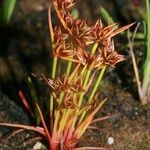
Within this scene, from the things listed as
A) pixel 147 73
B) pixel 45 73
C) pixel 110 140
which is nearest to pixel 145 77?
pixel 147 73

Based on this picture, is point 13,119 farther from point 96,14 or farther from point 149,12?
point 96,14

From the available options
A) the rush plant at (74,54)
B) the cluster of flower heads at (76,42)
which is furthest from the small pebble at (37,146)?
the cluster of flower heads at (76,42)

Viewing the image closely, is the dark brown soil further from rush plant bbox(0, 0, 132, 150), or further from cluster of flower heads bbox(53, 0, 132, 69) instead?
cluster of flower heads bbox(53, 0, 132, 69)

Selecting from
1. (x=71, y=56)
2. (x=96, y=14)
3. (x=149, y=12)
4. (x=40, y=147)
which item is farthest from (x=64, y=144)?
(x=96, y=14)

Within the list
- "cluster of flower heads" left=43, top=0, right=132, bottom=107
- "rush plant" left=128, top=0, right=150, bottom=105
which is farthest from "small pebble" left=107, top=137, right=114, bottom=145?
"cluster of flower heads" left=43, top=0, right=132, bottom=107

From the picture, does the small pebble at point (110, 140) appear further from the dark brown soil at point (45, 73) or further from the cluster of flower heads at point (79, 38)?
the cluster of flower heads at point (79, 38)
